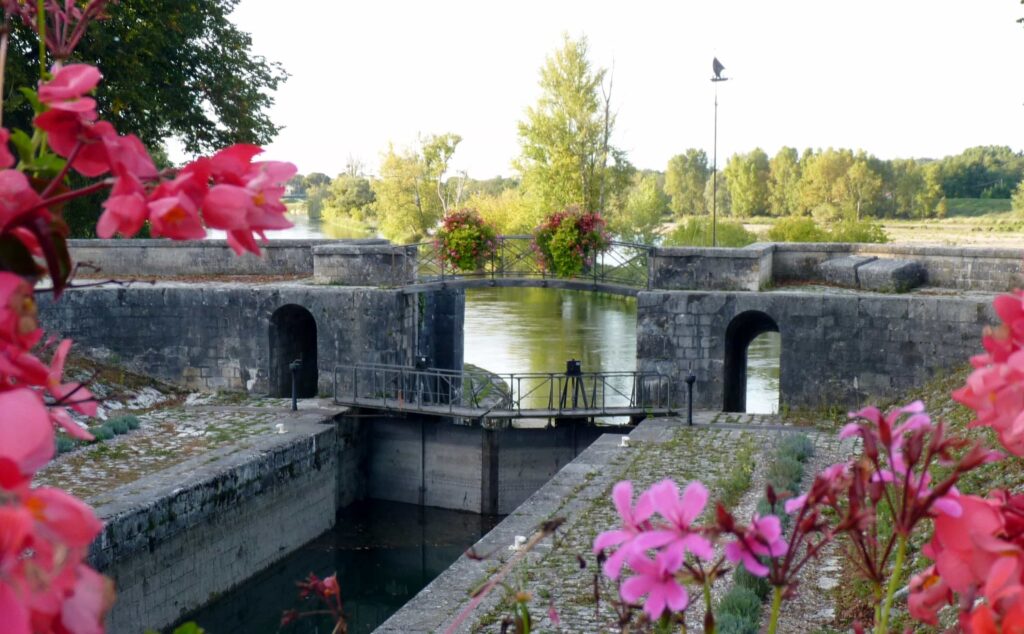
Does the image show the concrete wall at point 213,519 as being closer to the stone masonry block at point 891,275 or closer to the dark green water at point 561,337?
the stone masonry block at point 891,275

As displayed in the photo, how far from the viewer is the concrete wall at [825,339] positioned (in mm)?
15156

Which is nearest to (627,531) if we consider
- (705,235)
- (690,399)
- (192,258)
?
(690,399)

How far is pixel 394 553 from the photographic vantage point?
49.6 feet

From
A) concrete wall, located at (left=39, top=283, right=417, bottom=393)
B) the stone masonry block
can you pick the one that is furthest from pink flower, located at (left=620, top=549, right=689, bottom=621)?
concrete wall, located at (left=39, top=283, right=417, bottom=393)

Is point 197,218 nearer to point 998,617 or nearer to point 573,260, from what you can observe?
point 998,617

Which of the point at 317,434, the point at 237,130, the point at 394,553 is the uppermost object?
the point at 237,130

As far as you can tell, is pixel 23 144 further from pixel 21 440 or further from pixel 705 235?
pixel 705 235

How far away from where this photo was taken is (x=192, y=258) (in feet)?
62.5

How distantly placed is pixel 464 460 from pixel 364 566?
7.65ft

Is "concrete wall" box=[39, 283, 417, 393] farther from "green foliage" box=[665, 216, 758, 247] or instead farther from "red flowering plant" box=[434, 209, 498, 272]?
"green foliage" box=[665, 216, 758, 247]

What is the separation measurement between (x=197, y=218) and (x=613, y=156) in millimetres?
39680

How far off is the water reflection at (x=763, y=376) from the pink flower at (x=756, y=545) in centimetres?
1891

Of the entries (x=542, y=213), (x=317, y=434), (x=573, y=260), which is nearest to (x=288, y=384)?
(x=317, y=434)

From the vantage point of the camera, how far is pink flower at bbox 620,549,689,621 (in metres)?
1.40
